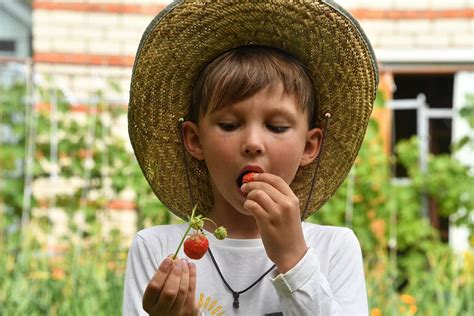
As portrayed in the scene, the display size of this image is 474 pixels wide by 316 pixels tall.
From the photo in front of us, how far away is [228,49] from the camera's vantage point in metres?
2.26

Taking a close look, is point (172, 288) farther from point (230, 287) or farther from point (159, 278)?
point (230, 287)

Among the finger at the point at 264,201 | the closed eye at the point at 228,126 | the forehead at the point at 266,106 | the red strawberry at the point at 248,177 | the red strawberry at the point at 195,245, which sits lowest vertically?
the red strawberry at the point at 195,245

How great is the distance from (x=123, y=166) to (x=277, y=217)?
372 cm

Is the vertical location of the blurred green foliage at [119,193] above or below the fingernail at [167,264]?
below

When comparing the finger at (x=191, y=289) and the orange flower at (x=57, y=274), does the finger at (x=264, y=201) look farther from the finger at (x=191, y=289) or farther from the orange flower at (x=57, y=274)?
the orange flower at (x=57, y=274)

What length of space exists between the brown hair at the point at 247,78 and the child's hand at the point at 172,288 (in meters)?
0.43

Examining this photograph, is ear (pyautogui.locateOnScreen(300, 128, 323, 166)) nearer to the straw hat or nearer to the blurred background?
the straw hat

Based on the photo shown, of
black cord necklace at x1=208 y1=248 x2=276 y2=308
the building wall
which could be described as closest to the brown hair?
black cord necklace at x1=208 y1=248 x2=276 y2=308

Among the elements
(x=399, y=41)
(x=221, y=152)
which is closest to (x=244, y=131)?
(x=221, y=152)

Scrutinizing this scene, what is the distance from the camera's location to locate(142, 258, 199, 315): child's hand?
71.7 inches

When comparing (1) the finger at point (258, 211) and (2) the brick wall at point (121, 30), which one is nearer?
(1) the finger at point (258, 211)

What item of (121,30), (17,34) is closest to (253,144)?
(121,30)

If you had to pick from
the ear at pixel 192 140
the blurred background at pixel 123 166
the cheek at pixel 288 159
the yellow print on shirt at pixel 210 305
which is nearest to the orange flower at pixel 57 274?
the blurred background at pixel 123 166

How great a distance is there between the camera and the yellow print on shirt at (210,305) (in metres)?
2.10
